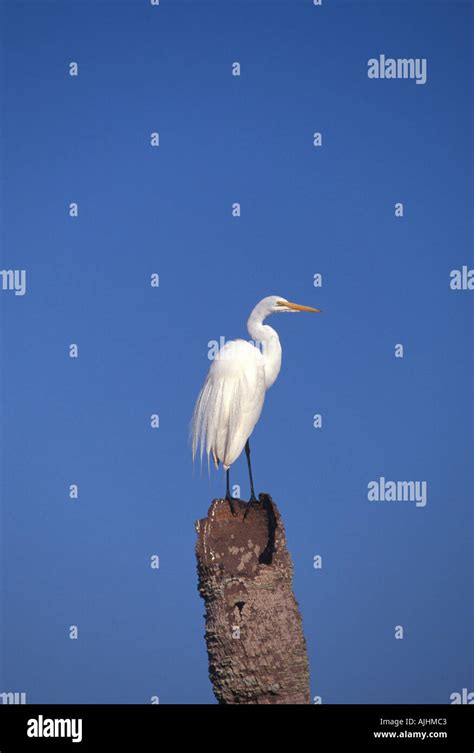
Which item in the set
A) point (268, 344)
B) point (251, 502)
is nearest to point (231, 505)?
point (251, 502)

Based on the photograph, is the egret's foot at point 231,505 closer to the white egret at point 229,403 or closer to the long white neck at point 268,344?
the white egret at point 229,403

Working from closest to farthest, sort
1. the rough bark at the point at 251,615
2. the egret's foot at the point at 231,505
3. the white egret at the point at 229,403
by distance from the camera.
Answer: the rough bark at the point at 251,615, the egret's foot at the point at 231,505, the white egret at the point at 229,403

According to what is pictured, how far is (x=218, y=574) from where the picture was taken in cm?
1385

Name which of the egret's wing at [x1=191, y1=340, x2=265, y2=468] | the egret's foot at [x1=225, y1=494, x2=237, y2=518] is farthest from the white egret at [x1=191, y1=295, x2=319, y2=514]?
the egret's foot at [x1=225, y1=494, x2=237, y2=518]

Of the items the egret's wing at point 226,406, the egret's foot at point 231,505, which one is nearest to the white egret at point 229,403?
the egret's wing at point 226,406

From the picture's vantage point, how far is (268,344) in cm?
1645

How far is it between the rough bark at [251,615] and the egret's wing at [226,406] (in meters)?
1.82

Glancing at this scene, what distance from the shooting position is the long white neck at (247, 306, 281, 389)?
1645 cm

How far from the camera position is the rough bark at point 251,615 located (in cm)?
1372

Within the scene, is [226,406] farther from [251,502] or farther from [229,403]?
[251,502]

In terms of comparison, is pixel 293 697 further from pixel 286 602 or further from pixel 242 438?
pixel 242 438

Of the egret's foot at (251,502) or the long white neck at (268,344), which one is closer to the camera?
the egret's foot at (251,502)
